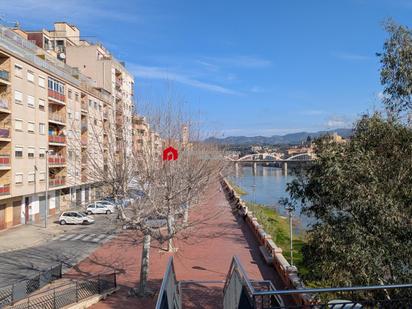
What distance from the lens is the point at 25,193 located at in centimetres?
3575

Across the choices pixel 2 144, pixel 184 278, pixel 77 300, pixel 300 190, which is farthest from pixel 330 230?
pixel 2 144

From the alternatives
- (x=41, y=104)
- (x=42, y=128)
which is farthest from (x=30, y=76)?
(x=42, y=128)

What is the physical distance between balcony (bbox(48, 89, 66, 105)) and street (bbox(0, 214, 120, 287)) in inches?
480

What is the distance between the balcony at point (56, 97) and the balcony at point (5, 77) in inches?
281

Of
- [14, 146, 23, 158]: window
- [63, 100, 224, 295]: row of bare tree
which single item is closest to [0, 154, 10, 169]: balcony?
[14, 146, 23, 158]: window

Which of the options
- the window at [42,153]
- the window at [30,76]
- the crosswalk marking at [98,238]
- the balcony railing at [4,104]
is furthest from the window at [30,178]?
the crosswalk marking at [98,238]

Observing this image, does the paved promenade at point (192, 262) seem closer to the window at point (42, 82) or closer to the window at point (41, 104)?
the window at point (41, 104)

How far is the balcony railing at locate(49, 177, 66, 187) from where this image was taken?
40.5 m

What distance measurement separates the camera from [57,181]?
41.7m

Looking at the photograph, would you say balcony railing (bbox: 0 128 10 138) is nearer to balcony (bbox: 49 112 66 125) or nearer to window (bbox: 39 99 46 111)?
window (bbox: 39 99 46 111)

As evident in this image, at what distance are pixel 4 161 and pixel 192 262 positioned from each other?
18.0 metres

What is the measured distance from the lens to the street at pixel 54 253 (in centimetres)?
2178

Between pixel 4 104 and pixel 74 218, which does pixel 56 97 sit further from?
pixel 74 218

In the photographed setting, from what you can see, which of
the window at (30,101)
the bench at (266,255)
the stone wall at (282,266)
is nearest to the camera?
the stone wall at (282,266)
